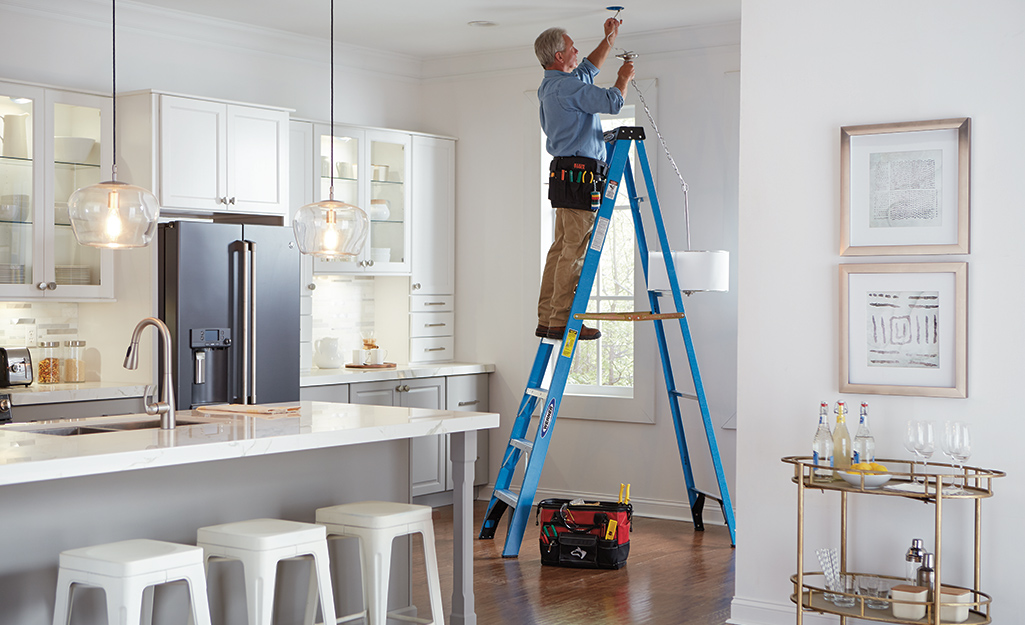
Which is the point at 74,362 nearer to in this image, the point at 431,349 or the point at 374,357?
the point at 374,357

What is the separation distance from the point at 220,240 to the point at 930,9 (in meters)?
3.34

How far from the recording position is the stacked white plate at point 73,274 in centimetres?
498

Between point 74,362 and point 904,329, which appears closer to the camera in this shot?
point 904,329

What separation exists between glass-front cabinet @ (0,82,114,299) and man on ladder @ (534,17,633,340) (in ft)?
7.06

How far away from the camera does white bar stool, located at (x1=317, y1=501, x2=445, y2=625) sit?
340cm

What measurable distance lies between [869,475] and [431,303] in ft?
12.6

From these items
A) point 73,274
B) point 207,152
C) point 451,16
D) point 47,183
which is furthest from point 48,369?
point 451,16

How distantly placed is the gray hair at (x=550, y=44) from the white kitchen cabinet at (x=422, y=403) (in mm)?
2109

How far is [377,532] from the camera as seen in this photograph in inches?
135

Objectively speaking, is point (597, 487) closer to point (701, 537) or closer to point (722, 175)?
point (701, 537)

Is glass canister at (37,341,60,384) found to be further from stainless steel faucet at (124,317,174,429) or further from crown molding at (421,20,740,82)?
crown molding at (421,20,740,82)

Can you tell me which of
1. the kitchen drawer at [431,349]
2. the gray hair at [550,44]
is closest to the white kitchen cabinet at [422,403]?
the kitchen drawer at [431,349]

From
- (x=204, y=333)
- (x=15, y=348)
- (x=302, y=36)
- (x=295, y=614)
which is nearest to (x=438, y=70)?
(x=302, y=36)

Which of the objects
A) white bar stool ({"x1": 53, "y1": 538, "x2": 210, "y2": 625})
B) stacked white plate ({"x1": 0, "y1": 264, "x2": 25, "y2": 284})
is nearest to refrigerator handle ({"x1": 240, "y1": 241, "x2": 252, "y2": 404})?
stacked white plate ({"x1": 0, "y1": 264, "x2": 25, "y2": 284})
